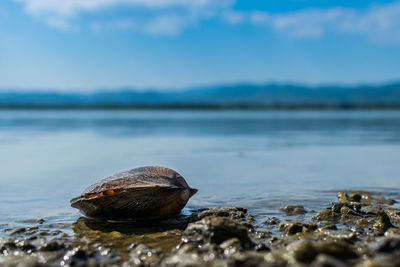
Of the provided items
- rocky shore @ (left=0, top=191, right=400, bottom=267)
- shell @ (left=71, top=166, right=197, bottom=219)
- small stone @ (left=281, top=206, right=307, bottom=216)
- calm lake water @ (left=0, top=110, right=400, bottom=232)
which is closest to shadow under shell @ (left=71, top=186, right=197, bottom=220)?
shell @ (left=71, top=166, right=197, bottom=219)

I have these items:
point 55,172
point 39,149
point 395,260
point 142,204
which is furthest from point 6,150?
point 395,260

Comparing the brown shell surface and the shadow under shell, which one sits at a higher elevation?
the brown shell surface

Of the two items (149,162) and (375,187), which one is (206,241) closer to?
(375,187)

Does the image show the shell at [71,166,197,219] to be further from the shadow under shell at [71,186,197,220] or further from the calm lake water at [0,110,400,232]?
the calm lake water at [0,110,400,232]

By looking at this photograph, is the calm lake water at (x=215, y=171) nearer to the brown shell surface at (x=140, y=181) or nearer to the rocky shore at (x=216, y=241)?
the brown shell surface at (x=140, y=181)

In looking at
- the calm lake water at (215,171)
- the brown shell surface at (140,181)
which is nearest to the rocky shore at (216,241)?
the brown shell surface at (140,181)

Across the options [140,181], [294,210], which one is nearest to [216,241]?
[140,181]
